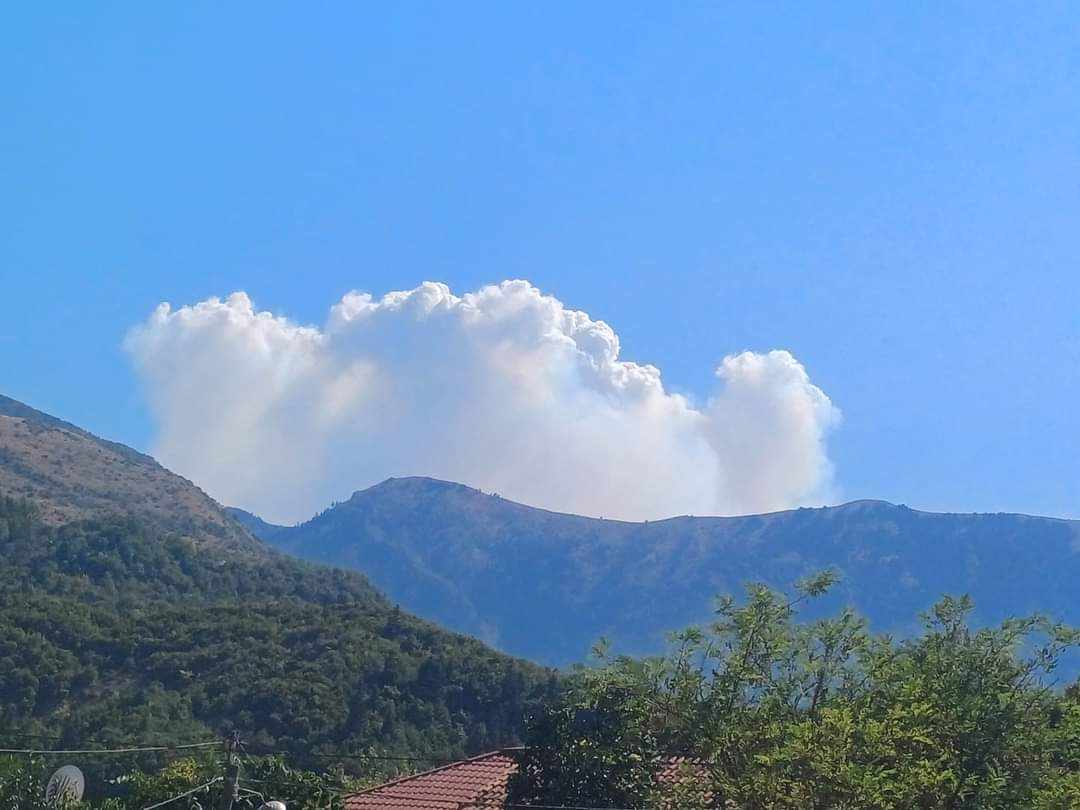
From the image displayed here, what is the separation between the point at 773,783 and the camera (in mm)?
18219

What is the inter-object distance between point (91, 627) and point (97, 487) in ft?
284

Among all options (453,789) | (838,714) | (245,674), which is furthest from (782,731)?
(245,674)

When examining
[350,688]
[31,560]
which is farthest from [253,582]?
[350,688]

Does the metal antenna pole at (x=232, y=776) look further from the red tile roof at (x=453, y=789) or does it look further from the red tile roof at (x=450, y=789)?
the red tile roof at (x=450, y=789)

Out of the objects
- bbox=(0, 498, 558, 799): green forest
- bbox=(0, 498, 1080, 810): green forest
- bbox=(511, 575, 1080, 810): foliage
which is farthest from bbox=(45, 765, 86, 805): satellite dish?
bbox=(0, 498, 558, 799): green forest

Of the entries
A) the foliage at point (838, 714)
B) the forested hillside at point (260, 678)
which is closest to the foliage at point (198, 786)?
the foliage at point (838, 714)

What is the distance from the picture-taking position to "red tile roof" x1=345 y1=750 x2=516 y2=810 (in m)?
29.3

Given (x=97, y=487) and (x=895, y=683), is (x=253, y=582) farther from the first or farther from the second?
(x=895, y=683)

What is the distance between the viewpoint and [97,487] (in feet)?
509

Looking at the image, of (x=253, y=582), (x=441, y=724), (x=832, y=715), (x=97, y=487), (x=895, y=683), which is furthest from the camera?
(x=97, y=487)

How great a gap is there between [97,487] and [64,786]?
13492 centimetres

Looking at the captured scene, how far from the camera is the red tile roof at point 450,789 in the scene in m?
29.3

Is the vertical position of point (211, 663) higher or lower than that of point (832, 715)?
higher

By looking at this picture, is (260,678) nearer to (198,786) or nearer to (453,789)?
(453,789)
